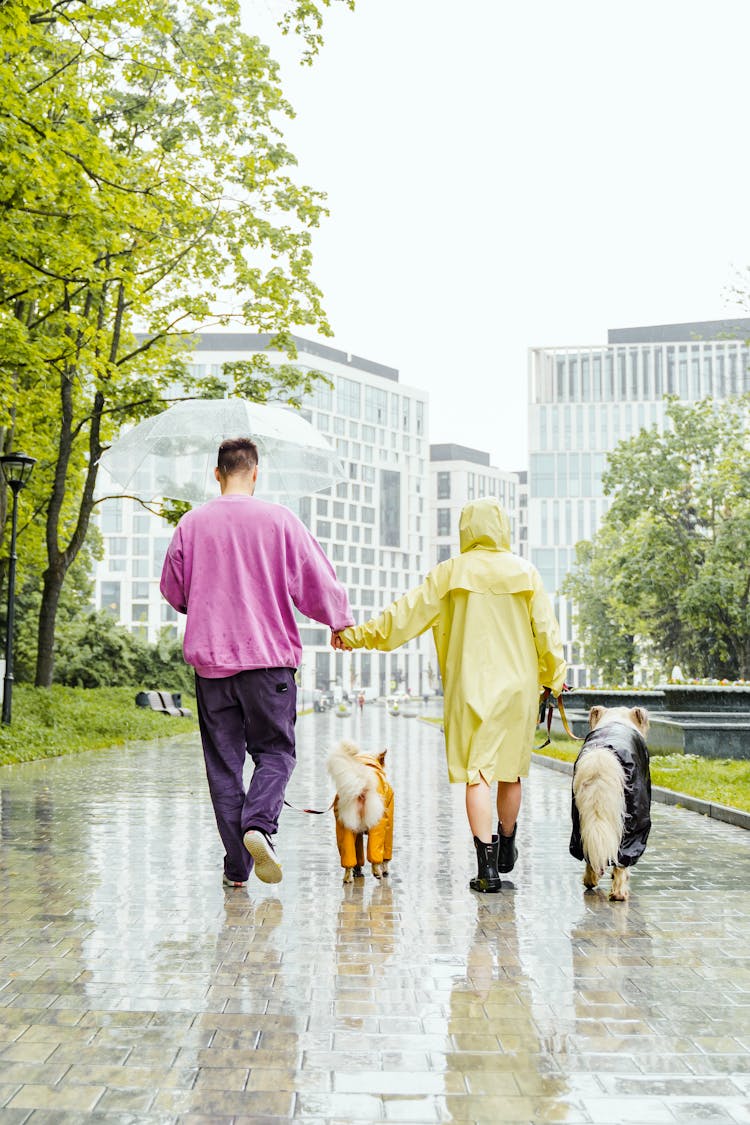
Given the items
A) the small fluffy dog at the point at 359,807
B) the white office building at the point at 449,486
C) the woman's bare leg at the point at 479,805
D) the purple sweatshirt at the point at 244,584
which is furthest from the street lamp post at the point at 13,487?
the white office building at the point at 449,486

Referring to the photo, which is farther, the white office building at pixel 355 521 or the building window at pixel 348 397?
the building window at pixel 348 397

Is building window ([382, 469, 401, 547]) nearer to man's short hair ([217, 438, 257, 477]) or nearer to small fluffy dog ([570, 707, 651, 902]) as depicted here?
man's short hair ([217, 438, 257, 477])

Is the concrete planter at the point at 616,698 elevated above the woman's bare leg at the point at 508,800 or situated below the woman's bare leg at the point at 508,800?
above

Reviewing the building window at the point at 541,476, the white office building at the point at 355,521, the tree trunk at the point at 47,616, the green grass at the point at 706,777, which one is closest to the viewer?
the green grass at the point at 706,777

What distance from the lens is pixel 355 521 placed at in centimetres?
13475

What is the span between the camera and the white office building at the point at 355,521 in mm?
122500

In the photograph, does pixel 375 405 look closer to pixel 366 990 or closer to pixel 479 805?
pixel 479 805

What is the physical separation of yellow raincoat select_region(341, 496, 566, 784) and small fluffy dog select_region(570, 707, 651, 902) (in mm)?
371

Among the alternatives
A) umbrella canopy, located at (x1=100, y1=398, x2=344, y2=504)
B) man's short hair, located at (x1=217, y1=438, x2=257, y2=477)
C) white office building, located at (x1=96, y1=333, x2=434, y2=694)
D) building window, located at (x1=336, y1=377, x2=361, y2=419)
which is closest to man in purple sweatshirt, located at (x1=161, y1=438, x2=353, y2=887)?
man's short hair, located at (x1=217, y1=438, x2=257, y2=477)

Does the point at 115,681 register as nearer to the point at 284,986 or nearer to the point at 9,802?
the point at 9,802

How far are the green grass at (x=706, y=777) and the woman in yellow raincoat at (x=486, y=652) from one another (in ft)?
14.0

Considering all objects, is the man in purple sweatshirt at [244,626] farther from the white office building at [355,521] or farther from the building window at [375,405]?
the building window at [375,405]

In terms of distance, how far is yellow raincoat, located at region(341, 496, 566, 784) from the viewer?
6371mm

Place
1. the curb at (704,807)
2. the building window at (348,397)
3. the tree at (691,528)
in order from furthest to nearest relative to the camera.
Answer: the building window at (348,397), the tree at (691,528), the curb at (704,807)
